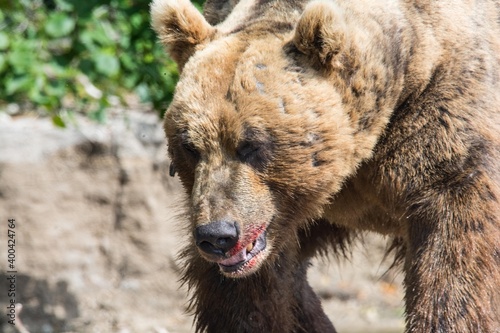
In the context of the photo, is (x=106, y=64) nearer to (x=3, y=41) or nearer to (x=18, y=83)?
(x=18, y=83)

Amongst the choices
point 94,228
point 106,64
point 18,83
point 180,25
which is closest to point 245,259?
point 180,25

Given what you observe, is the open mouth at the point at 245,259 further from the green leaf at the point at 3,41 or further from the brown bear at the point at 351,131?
the green leaf at the point at 3,41

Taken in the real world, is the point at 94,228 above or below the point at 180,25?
below

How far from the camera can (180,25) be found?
445 cm

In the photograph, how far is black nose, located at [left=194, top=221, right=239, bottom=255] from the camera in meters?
3.89

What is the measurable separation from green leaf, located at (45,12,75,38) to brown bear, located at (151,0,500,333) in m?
2.27

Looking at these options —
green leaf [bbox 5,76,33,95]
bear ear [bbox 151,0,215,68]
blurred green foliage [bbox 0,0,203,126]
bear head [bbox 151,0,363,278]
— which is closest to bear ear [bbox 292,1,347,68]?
bear head [bbox 151,0,363,278]

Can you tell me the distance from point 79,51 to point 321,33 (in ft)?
10.9

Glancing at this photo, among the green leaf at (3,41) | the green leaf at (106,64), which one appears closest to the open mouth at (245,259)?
the green leaf at (106,64)

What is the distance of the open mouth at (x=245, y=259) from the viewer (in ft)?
13.6

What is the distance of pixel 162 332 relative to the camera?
7.08 metres

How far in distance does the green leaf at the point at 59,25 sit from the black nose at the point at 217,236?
3147 mm

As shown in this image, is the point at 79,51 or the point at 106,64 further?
the point at 79,51

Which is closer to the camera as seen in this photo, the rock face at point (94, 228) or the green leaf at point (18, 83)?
the green leaf at point (18, 83)
